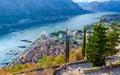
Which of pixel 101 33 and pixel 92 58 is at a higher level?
pixel 101 33

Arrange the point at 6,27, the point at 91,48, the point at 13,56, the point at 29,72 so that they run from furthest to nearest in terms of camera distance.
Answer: the point at 6,27
the point at 13,56
the point at 29,72
the point at 91,48

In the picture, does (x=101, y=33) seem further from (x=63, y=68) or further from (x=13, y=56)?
(x=13, y=56)

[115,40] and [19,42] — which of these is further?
[19,42]

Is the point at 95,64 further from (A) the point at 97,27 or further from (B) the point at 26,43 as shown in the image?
(B) the point at 26,43

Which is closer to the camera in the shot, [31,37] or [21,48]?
[21,48]

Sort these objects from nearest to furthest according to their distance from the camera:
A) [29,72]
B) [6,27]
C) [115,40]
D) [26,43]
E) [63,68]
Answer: [63,68]
[29,72]
[115,40]
[26,43]
[6,27]

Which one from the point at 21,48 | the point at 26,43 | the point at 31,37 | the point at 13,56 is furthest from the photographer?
the point at 31,37

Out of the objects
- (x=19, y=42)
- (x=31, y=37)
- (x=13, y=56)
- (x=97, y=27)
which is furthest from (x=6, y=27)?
(x=97, y=27)

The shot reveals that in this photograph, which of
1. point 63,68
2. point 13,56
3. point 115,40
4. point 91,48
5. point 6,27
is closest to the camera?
point 91,48

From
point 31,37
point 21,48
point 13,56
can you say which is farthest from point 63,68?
point 31,37
